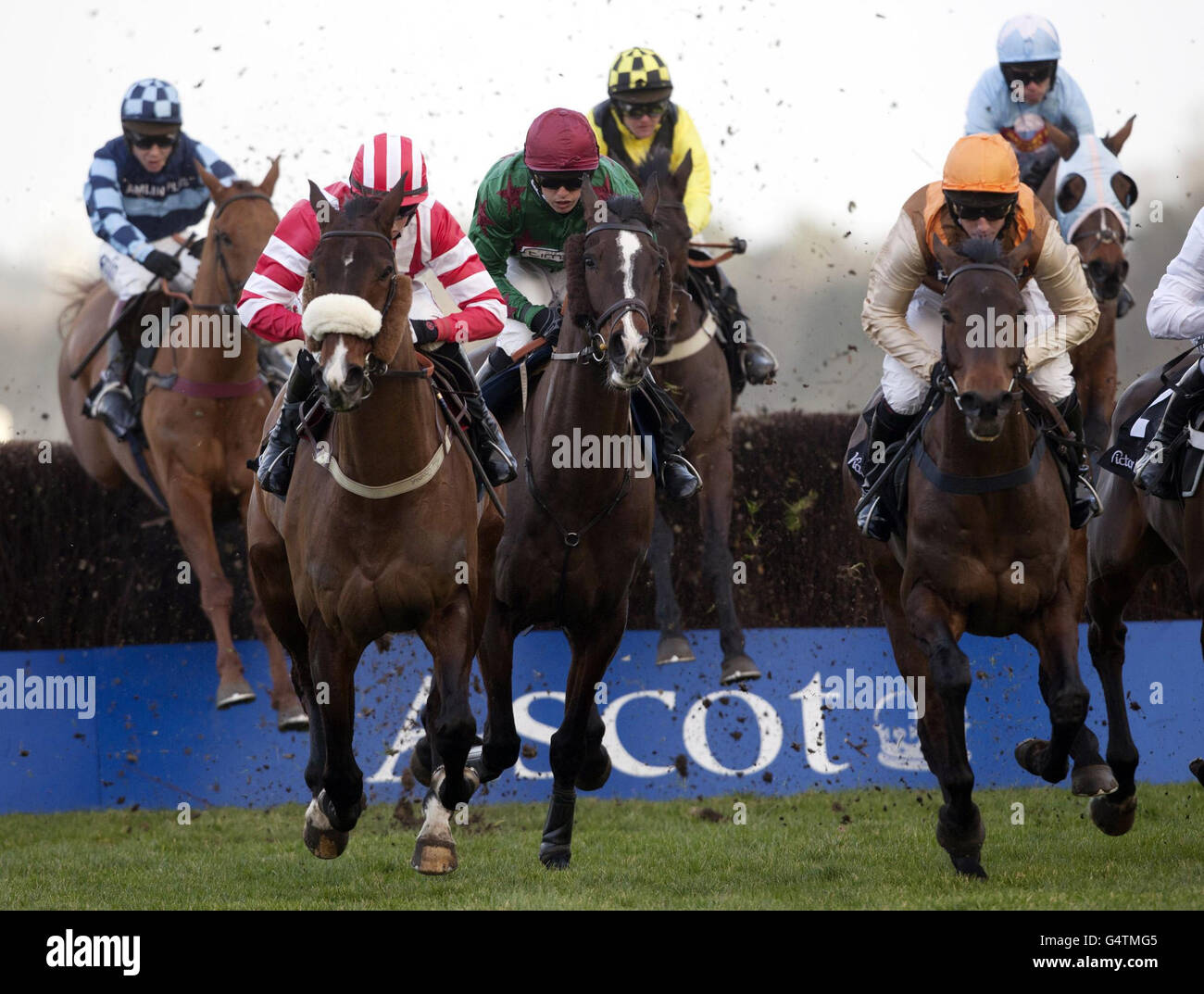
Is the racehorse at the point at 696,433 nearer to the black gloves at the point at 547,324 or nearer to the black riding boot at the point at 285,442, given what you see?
the black gloves at the point at 547,324

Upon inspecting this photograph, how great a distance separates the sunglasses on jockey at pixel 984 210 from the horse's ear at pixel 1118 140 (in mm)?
3935

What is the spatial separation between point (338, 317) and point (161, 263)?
489 cm

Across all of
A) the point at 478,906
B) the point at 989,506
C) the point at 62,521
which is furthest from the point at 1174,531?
the point at 62,521

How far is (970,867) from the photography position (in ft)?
20.6

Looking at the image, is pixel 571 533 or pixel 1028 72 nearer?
pixel 571 533

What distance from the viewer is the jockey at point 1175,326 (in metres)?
6.54

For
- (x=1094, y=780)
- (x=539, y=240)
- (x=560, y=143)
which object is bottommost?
(x=1094, y=780)

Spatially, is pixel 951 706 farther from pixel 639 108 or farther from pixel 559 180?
pixel 639 108

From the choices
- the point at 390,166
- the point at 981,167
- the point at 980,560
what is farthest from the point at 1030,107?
the point at 390,166

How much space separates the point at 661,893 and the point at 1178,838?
2304mm

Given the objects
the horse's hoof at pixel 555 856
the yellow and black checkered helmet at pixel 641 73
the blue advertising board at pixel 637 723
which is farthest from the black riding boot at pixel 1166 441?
the yellow and black checkered helmet at pixel 641 73

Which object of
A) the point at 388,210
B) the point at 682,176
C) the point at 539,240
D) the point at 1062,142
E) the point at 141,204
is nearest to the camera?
the point at 388,210

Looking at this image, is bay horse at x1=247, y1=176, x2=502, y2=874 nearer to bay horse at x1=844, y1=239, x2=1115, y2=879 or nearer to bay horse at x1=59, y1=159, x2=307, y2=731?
bay horse at x1=844, y1=239, x2=1115, y2=879
